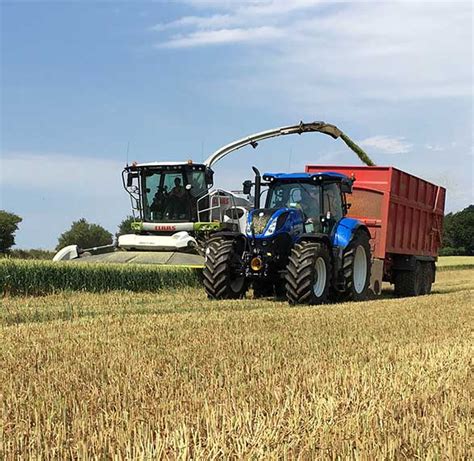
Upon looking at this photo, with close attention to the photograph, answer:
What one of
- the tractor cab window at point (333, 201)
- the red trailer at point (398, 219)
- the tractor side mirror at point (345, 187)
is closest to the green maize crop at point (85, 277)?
the red trailer at point (398, 219)

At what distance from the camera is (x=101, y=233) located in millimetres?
40875

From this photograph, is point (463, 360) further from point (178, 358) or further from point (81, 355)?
point (81, 355)

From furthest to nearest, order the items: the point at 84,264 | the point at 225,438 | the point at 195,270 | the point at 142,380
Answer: the point at 195,270, the point at 84,264, the point at 142,380, the point at 225,438

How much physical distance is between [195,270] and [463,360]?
919cm

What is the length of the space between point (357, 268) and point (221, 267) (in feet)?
8.26

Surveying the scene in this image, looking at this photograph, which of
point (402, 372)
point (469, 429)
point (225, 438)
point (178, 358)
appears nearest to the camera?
point (225, 438)

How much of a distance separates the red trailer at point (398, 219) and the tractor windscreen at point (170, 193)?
283cm

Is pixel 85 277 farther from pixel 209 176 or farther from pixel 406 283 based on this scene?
pixel 406 283

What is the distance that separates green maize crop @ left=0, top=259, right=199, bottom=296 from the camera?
11.2 meters

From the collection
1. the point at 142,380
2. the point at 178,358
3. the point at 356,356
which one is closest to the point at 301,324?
the point at 356,356

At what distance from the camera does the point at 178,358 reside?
4.77 meters

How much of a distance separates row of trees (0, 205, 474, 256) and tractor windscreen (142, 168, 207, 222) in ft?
2.08

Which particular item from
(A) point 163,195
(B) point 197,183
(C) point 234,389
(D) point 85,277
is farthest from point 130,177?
(C) point 234,389

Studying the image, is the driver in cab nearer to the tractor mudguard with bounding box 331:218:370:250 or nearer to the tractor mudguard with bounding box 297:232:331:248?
the tractor mudguard with bounding box 331:218:370:250
